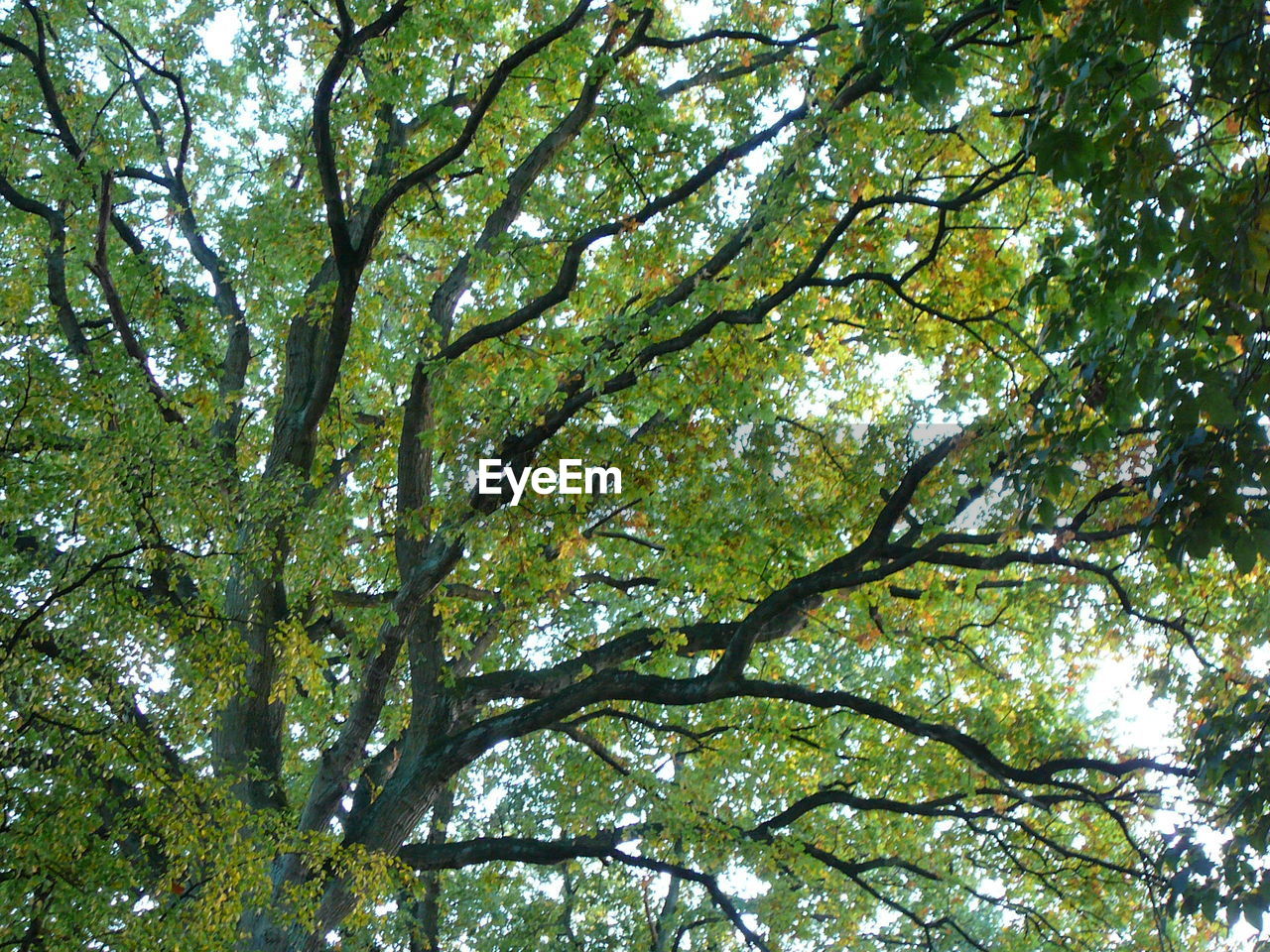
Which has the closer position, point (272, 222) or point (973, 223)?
point (973, 223)

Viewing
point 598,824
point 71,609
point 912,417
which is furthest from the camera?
point 598,824

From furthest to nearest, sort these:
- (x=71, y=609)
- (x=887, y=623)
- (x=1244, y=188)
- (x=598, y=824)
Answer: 1. (x=598, y=824)
2. (x=887, y=623)
3. (x=71, y=609)
4. (x=1244, y=188)

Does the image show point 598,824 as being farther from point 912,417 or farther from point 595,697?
point 912,417

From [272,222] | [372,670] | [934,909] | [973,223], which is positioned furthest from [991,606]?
[272,222]

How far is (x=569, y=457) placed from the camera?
371 inches

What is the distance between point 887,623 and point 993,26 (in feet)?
18.2

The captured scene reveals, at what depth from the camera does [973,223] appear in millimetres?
9844

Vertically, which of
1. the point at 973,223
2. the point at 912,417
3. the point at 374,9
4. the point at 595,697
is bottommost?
the point at 595,697

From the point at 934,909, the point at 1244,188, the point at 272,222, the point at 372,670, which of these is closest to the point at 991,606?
the point at 934,909

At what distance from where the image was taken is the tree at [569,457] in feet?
22.7

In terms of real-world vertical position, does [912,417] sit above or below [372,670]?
above

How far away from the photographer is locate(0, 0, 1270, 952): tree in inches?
273

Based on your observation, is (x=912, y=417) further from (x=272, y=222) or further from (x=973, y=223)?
(x=272, y=222)

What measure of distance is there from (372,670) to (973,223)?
5892 millimetres
